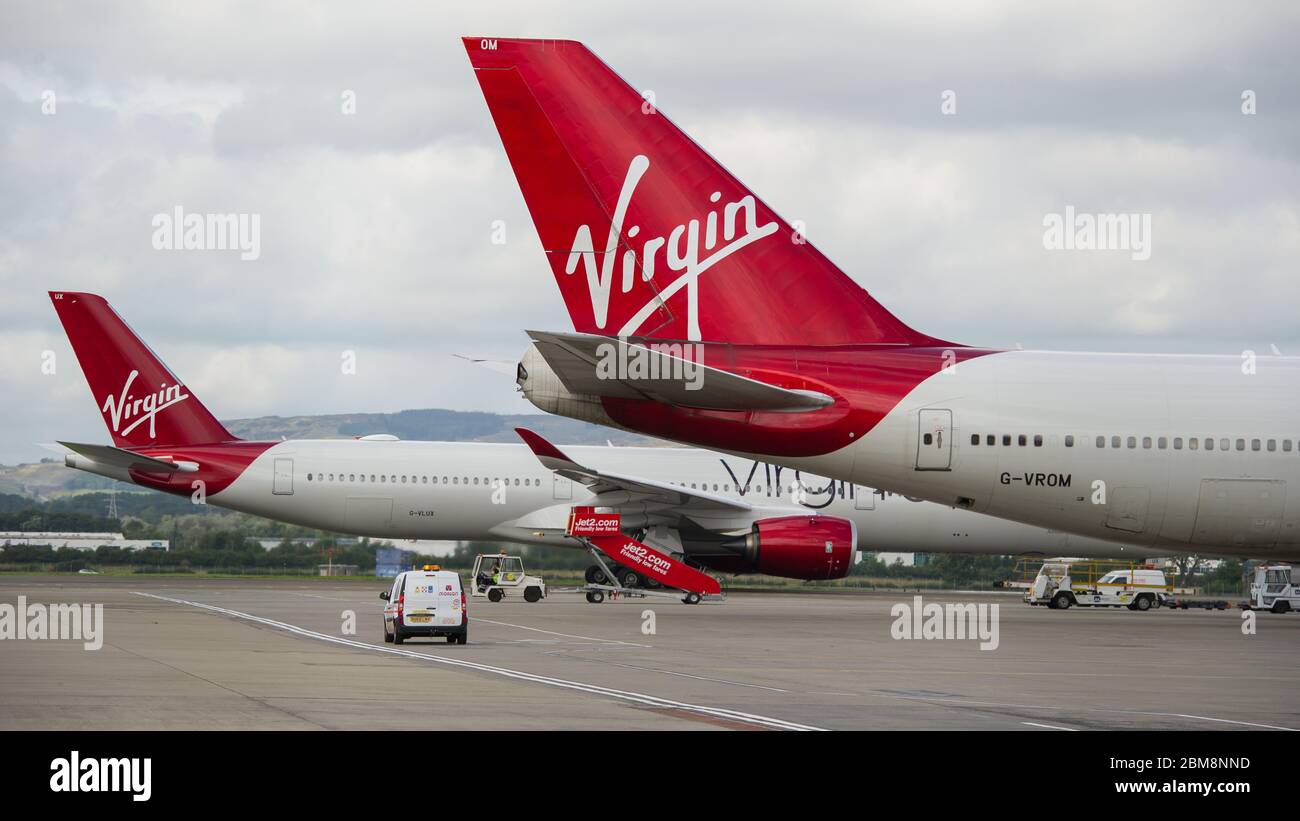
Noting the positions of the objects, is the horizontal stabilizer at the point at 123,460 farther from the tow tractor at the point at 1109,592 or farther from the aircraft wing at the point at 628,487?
the tow tractor at the point at 1109,592

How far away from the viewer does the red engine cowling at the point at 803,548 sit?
3394 centimetres

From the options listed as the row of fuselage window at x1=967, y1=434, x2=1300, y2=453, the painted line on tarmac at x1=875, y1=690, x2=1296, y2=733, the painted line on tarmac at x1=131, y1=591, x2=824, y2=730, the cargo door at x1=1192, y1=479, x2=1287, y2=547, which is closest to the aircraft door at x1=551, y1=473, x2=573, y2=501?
the painted line on tarmac at x1=131, y1=591, x2=824, y2=730

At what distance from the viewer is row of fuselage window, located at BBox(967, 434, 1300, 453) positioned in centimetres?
2139

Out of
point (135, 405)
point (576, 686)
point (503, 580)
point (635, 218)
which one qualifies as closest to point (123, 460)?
point (135, 405)

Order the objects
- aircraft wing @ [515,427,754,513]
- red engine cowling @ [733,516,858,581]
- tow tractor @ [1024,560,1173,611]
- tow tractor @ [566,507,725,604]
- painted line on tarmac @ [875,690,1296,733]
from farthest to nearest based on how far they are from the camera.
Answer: tow tractor @ [1024,560,1173,611], aircraft wing @ [515,427,754,513], tow tractor @ [566,507,725,604], red engine cowling @ [733,516,858,581], painted line on tarmac @ [875,690,1296,733]

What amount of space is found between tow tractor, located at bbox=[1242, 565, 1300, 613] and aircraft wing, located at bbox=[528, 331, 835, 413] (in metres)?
29.1

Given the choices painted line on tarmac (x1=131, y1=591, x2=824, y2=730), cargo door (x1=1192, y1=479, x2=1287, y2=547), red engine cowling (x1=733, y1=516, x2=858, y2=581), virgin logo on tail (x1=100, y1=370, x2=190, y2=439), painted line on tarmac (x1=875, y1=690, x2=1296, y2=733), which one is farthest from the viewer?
virgin logo on tail (x1=100, y1=370, x2=190, y2=439)

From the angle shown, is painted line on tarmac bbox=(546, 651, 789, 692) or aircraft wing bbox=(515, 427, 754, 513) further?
aircraft wing bbox=(515, 427, 754, 513)

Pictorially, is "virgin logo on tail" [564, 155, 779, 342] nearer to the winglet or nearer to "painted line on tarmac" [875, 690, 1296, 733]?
"painted line on tarmac" [875, 690, 1296, 733]

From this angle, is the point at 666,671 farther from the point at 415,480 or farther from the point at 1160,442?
the point at 415,480

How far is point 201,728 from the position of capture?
35.7ft
